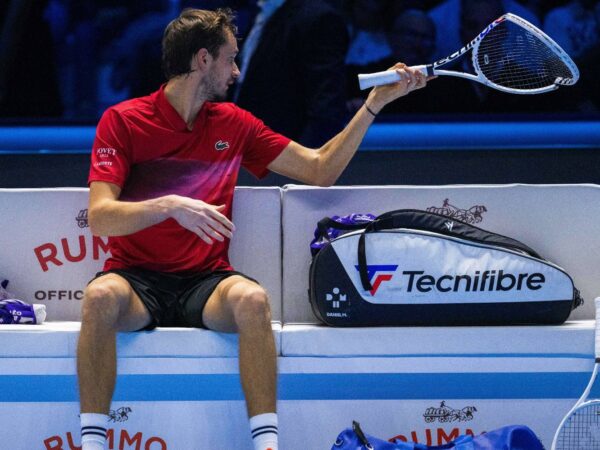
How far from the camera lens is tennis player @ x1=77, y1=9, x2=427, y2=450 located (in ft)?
12.5

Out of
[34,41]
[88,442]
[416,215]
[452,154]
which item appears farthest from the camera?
[34,41]

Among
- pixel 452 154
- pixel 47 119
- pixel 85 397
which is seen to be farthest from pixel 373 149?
pixel 85 397

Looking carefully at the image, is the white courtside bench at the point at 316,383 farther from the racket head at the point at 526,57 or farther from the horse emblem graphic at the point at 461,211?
the racket head at the point at 526,57

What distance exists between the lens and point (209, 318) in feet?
13.2

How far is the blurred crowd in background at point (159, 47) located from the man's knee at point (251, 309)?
3320mm

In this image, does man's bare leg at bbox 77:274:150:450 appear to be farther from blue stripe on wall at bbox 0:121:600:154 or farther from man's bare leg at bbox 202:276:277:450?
blue stripe on wall at bbox 0:121:600:154

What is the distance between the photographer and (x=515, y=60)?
4.45 meters

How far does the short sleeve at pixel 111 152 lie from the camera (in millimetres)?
4121

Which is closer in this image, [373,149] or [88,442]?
[88,442]

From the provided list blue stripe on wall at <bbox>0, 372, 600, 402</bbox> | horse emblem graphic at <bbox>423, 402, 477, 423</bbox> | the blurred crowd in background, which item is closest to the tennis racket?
Result: blue stripe on wall at <bbox>0, 372, 600, 402</bbox>

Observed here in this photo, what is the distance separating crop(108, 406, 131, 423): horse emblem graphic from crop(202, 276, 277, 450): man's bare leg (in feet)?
1.46

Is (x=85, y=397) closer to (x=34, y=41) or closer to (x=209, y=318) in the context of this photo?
(x=209, y=318)

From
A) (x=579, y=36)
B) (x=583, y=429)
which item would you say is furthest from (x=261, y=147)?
(x=579, y=36)

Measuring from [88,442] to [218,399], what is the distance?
52cm
